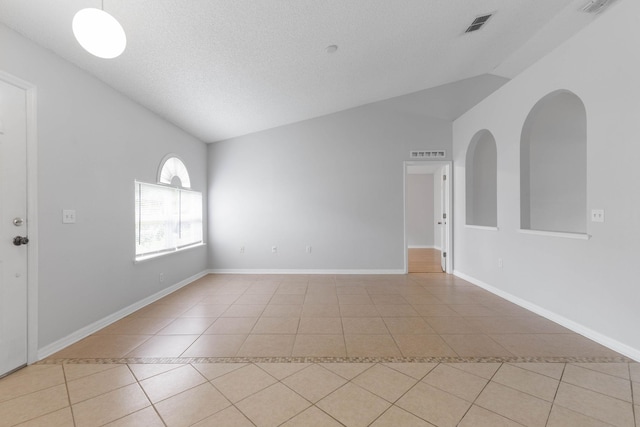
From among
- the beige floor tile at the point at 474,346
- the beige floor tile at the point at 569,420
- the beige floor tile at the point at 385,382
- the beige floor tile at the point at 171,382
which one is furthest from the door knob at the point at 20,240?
the beige floor tile at the point at 569,420

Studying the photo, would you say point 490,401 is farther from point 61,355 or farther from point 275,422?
point 61,355

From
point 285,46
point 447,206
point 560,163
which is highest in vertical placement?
point 285,46

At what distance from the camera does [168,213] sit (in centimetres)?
371

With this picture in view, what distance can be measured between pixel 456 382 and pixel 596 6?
12.1 feet

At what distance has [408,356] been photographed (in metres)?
2.00

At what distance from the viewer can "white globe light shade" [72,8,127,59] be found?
134cm

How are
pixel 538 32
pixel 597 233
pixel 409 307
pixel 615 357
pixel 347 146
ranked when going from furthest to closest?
pixel 347 146 → pixel 409 307 → pixel 538 32 → pixel 597 233 → pixel 615 357

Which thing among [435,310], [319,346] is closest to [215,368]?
[319,346]

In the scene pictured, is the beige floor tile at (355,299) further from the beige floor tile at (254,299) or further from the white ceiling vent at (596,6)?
the white ceiling vent at (596,6)

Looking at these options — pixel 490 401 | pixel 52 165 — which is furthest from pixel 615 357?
pixel 52 165

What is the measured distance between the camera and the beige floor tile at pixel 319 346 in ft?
6.72

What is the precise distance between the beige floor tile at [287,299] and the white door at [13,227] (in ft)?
7.21

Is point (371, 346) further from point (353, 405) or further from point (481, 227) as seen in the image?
point (481, 227)

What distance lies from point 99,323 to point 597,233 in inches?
197
